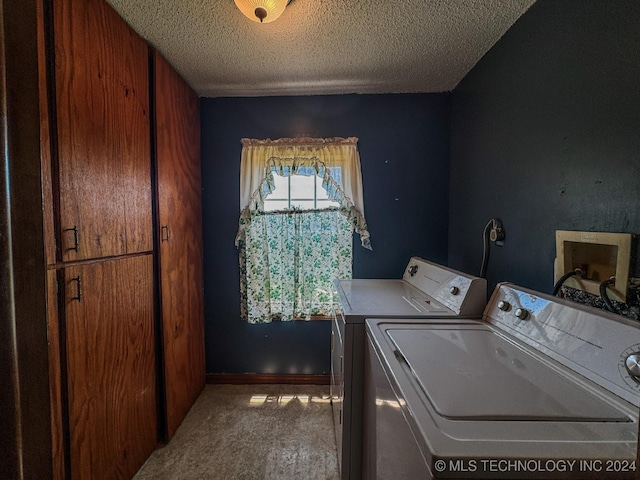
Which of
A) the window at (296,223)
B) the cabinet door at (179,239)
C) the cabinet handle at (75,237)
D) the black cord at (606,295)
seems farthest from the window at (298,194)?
the black cord at (606,295)

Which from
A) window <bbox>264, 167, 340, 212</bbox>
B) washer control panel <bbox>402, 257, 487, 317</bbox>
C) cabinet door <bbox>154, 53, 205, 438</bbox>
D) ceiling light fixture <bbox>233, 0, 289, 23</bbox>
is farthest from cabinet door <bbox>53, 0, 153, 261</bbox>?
washer control panel <bbox>402, 257, 487, 317</bbox>

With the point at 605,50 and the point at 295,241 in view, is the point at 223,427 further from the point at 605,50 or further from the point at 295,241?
the point at 605,50

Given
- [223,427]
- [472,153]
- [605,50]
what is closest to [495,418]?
[605,50]

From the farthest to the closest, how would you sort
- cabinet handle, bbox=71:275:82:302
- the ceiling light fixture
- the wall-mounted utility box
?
1. the ceiling light fixture
2. cabinet handle, bbox=71:275:82:302
3. the wall-mounted utility box

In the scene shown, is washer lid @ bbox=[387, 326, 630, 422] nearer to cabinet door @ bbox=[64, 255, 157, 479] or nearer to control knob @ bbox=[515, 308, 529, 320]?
control knob @ bbox=[515, 308, 529, 320]

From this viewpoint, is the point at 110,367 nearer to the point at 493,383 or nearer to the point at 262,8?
the point at 493,383

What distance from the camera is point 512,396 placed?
65cm

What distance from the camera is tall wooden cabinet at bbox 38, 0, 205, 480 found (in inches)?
39.8

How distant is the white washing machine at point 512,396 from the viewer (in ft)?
1.60

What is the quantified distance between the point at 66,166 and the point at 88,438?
110 cm

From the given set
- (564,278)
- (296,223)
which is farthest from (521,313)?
(296,223)

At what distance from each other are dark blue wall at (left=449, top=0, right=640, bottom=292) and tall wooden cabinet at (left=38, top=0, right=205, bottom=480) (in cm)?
192

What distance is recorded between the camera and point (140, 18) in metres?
1.37

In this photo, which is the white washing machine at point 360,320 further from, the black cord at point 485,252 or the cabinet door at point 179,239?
the cabinet door at point 179,239
